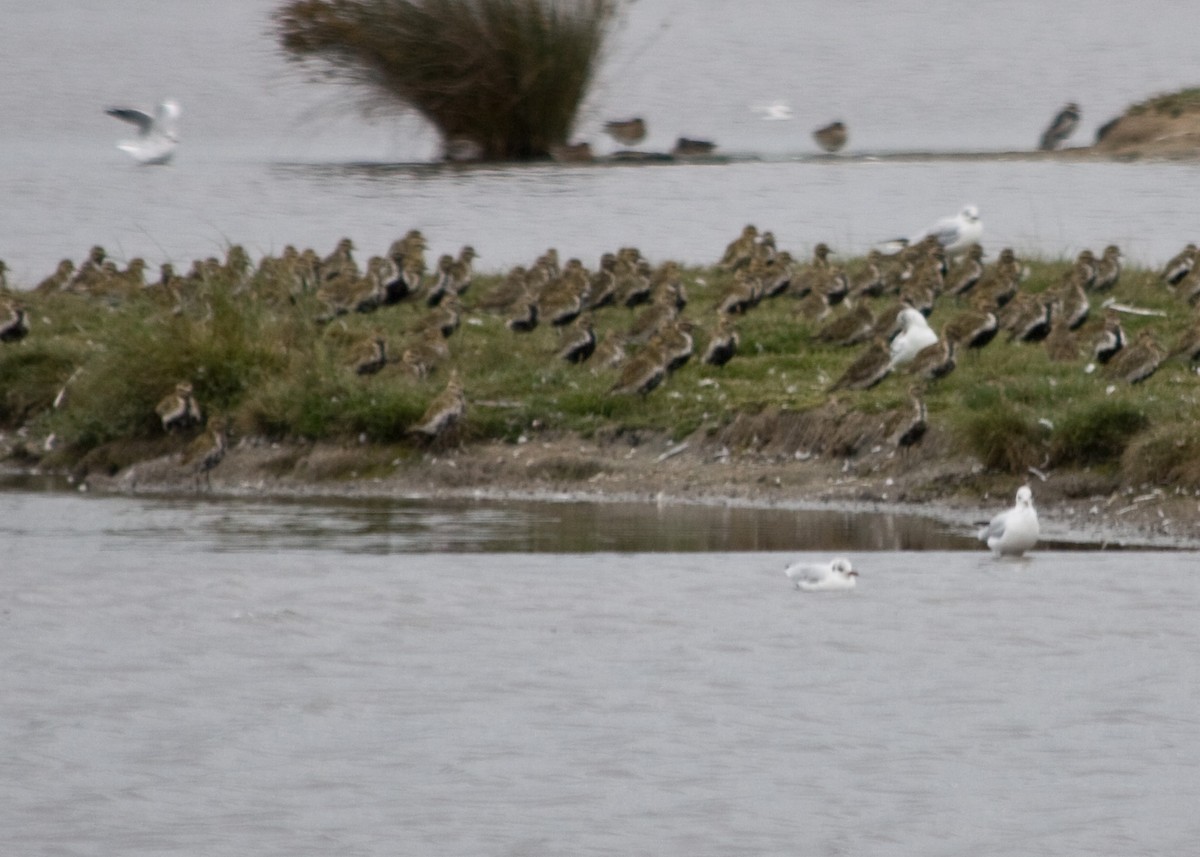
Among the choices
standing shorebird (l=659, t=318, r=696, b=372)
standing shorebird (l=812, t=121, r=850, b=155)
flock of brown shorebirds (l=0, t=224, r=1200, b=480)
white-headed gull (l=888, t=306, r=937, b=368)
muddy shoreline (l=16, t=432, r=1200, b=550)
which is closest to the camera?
muddy shoreline (l=16, t=432, r=1200, b=550)

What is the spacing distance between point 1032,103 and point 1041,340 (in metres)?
29.7

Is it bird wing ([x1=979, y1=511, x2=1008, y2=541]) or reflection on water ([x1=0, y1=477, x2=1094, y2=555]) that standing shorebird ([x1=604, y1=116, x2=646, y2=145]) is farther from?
bird wing ([x1=979, y1=511, x2=1008, y2=541])

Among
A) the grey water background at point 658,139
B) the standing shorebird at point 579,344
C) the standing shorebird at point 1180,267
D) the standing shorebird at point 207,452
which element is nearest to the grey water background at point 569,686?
the standing shorebird at point 207,452

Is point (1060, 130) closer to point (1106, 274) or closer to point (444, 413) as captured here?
point (1106, 274)

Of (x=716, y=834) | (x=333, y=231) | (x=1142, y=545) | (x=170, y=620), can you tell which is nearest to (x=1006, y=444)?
(x=1142, y=545)

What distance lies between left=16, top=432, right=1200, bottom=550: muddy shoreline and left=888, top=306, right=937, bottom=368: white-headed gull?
4.25ft

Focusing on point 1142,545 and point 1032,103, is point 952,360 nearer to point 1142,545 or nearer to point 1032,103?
point 1142,545

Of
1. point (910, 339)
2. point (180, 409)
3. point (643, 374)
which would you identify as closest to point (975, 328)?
point (910, 339)

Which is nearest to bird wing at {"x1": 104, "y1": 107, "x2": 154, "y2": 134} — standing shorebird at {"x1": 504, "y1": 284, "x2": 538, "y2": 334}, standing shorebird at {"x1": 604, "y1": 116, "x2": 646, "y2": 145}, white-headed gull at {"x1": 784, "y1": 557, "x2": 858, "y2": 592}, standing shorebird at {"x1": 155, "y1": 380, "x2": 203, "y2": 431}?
standing shorebird at {"x1": 604, "y1": 116, "x2": 646, "y2": 145}

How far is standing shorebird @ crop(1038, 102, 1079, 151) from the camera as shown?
37.0 m

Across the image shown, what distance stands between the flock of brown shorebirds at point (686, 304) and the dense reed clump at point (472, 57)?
11.7 m

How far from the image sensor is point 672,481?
50.0ft

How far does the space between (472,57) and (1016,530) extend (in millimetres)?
21556

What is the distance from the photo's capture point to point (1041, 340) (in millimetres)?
17062
